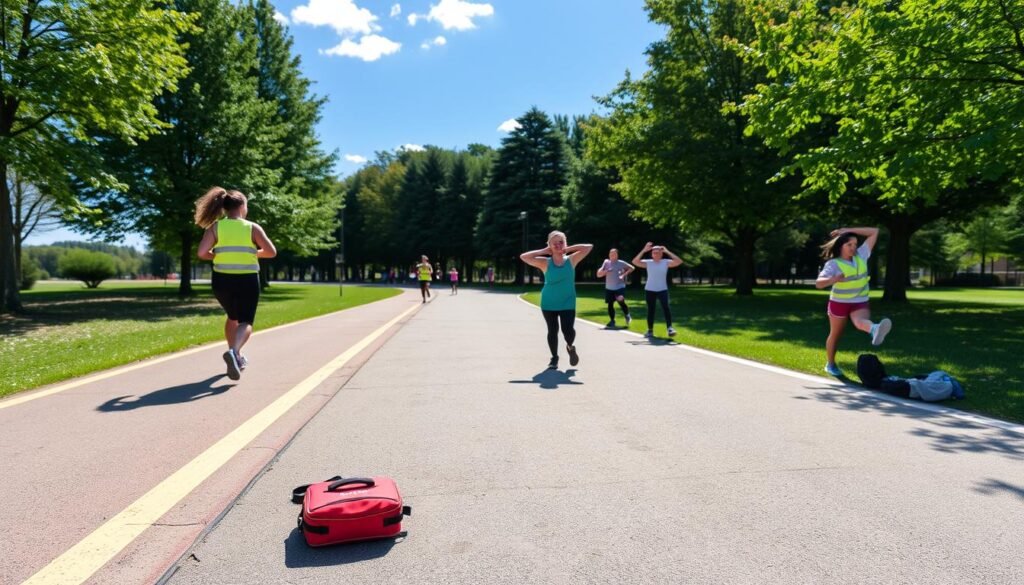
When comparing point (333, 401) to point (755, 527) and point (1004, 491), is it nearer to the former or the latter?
point (755, 527)

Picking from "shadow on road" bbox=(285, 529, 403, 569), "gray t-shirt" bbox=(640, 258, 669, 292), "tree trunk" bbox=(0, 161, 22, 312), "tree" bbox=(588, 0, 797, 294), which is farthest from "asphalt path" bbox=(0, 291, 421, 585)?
"tree" bbox=(588, 0, 797, 294)

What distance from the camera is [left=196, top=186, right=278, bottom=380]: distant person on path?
644 cm

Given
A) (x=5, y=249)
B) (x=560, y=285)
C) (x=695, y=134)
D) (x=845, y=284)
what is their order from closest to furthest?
1. (x=845, y=284)
2. (x=560, y=285)
3. (x=5, y=249)
4. (x=695, y=134)

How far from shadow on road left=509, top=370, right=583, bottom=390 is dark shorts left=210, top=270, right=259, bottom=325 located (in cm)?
316

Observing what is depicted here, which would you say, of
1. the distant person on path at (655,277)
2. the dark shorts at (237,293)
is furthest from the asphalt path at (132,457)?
the distant person on path at (655,277)

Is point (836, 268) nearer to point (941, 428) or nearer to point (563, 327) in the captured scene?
point (941, 428)

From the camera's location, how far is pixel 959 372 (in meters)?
7.53

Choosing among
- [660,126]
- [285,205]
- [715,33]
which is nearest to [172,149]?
[285,205]

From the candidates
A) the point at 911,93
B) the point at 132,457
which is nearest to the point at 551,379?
the point at 132,457

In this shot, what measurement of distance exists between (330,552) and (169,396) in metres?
4.08

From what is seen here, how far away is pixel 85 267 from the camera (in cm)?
5331

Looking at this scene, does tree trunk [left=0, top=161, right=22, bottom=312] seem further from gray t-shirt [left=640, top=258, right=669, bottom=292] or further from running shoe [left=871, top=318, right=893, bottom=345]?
running shoe [left=871, top=318, right=893, bottom=345]

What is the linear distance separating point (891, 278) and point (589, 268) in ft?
151

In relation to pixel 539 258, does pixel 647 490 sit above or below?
below
